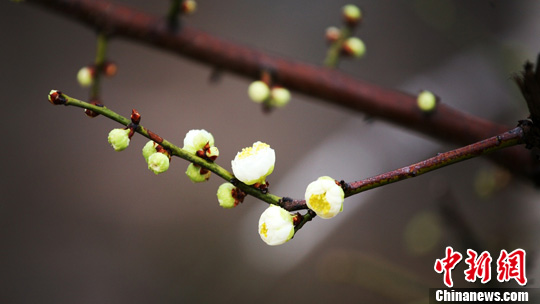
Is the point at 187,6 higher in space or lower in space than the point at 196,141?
higher

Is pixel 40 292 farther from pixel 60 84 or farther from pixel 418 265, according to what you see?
pixel 418 265

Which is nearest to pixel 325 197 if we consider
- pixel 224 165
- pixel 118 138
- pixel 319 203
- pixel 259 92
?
pixel 319 203

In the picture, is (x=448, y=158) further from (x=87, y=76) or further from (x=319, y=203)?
(x=87, y=76)

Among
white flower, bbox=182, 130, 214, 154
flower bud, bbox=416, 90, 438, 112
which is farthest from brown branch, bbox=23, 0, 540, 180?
white flower, bbox=182, 130, 214, 154

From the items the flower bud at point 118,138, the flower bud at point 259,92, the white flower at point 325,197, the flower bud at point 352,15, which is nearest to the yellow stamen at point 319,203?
the white flower at point 325,197

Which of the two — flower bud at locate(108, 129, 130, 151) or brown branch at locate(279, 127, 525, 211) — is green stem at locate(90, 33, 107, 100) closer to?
flower bud at locate(108, 129, 130, 151)

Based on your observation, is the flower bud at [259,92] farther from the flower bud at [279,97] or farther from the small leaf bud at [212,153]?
the small leaf bud at [212,153]
